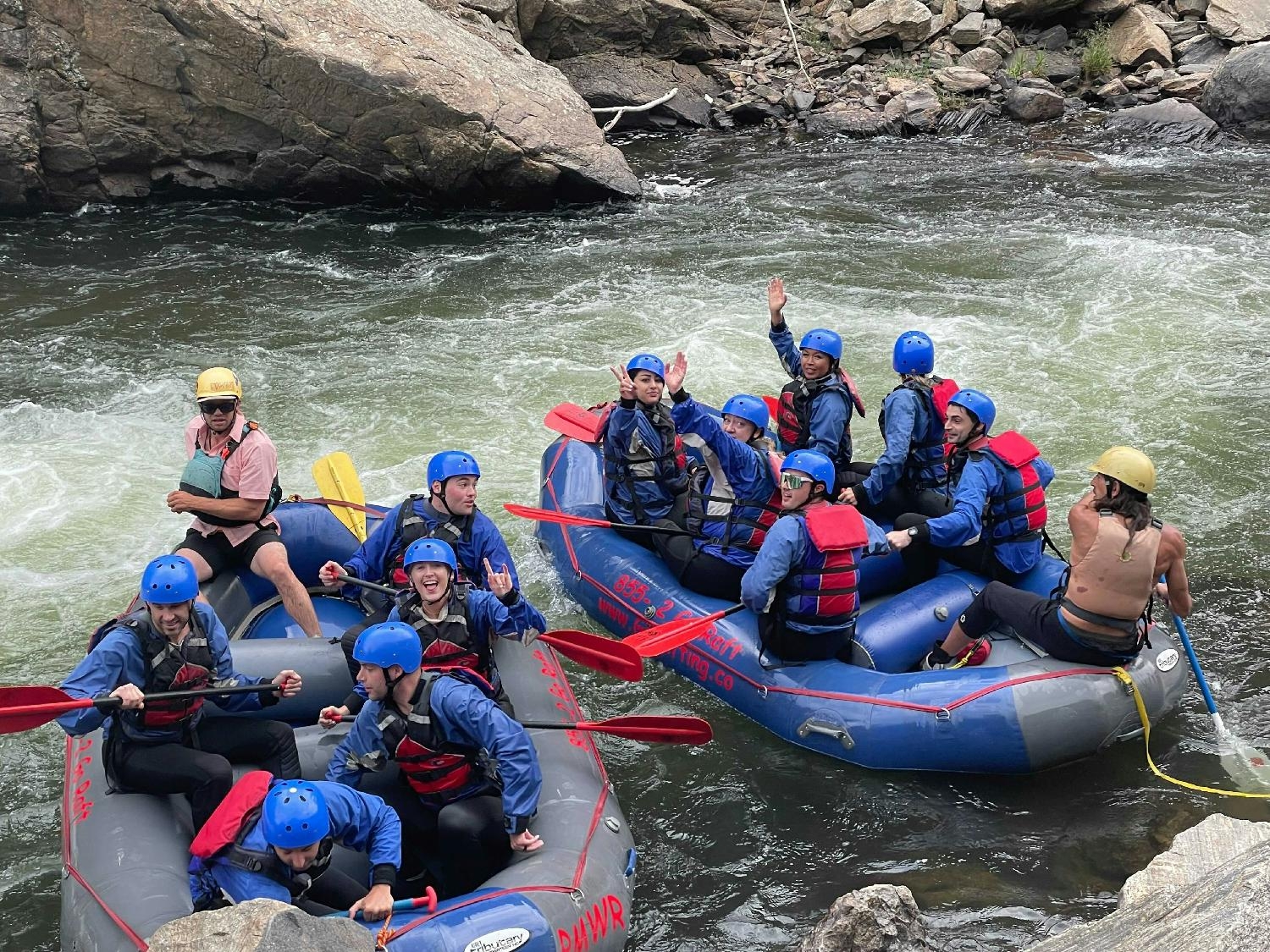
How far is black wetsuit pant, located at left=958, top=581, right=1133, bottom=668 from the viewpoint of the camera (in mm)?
5305

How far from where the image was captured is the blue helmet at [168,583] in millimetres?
4320

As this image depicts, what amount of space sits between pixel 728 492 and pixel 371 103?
23.9 feet

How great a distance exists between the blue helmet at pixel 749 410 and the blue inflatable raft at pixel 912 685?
0.84 metres

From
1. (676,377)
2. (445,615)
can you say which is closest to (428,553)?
(445,615)

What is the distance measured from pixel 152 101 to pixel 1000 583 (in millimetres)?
9713

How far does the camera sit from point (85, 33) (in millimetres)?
11883

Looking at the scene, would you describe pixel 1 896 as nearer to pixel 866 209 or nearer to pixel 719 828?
pixel 719 828

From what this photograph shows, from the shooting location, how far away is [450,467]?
5.33 meters

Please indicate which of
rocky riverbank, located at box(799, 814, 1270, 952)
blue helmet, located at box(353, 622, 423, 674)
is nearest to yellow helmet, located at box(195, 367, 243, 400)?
blue helmet, located at box(353, 622, 423, 674)

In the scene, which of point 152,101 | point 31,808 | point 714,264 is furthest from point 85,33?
point 31,808

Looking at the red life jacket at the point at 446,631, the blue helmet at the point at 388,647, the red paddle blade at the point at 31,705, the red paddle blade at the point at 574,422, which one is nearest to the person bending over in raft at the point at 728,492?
the red paddle blade at the point at 574,422

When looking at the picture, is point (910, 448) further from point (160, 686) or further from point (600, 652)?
point (160, 686)

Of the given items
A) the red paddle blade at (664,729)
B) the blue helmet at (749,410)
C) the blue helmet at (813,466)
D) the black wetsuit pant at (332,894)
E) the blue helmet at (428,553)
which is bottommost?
the black wetsuit pant at (332,894)

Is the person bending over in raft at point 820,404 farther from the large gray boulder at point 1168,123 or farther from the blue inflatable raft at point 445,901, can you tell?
the large gray boulder at point 1168,123
